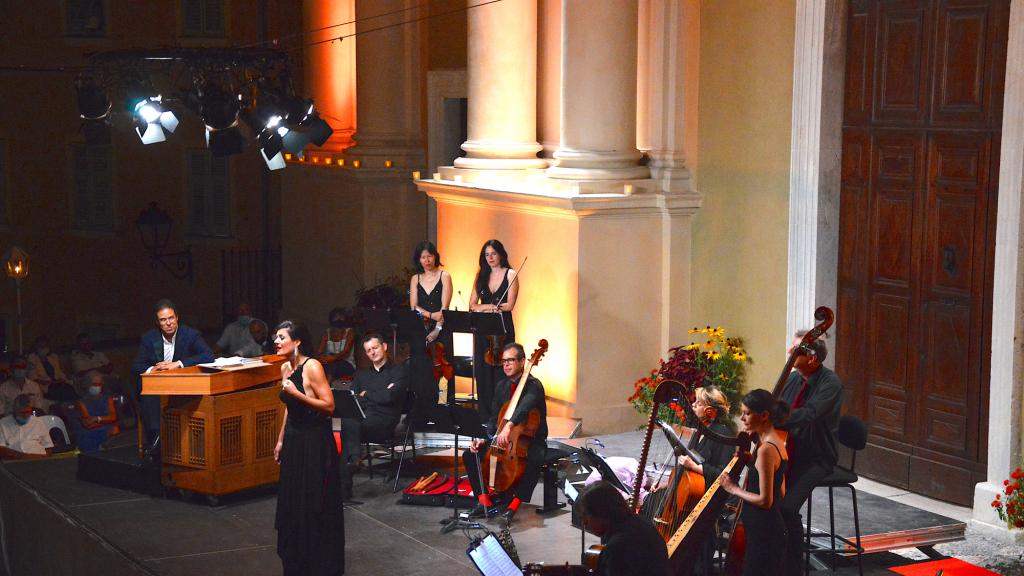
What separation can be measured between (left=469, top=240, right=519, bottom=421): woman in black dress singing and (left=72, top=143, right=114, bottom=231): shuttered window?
37.7 ft

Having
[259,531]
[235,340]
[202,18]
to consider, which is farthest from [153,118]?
[202,18]

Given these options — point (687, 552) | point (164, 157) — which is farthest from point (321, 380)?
point (164, 157)

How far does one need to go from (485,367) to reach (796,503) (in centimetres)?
421

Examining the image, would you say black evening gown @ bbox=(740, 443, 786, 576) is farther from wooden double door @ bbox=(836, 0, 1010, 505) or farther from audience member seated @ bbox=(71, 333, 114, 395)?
audience member seated @ bbox=(71, 333, 114, 395)

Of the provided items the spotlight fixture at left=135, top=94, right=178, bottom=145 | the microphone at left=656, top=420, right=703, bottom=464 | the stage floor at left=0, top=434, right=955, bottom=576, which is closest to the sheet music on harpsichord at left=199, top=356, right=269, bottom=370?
the stage floor at left=0, top=434, right=955, bottom=576

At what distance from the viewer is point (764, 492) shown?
7.24 m

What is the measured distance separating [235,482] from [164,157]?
11955 mm

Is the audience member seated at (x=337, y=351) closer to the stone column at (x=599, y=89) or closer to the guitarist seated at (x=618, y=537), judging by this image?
the stone column at (x=599, y=89)

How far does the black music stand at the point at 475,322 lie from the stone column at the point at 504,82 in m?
2.68

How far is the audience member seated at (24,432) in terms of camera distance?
13609 mm

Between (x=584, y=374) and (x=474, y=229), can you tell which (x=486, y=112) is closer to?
(x=474, y=229)

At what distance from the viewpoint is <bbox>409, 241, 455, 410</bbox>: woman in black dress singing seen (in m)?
12.1

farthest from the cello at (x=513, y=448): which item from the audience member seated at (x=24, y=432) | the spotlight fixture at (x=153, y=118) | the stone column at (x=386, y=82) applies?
the stone column at (x=386, y=82)

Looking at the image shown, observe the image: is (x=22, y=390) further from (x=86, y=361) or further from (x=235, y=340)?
(x=235, y=340)
